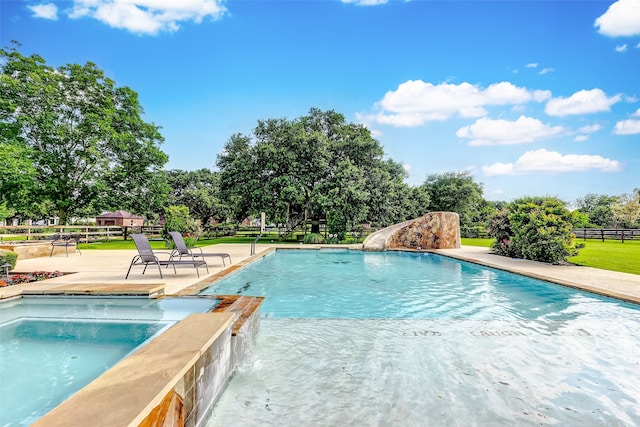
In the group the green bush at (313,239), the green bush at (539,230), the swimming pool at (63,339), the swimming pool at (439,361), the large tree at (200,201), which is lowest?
the swimming pool at (439,361)

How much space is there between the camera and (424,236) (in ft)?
58.7

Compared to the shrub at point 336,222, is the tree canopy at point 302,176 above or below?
above

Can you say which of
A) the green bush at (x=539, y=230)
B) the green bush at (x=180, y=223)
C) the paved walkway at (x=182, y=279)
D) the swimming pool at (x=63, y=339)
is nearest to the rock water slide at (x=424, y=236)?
the green bush at (x=539, y=230)

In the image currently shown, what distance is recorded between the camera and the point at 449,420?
2531 mm

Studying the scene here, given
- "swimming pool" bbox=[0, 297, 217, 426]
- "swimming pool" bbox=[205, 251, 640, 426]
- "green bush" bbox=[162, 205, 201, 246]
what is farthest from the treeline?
"swimming pool" bbox=[0, 297, 217, 426]

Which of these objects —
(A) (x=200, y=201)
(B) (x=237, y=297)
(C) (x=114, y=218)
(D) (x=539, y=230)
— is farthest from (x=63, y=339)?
(C) (x=114, y=218)

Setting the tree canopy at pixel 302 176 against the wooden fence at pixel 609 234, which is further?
the wooden fence at pixel 609 234

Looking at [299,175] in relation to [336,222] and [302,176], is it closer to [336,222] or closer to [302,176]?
[302,176]

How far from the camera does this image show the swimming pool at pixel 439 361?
8.69ft

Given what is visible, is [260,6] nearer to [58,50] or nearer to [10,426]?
[58,50]

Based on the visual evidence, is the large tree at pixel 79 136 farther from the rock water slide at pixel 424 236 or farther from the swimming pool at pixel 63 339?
the swimming pool at pixel 63 339

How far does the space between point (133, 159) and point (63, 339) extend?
22.9 meters

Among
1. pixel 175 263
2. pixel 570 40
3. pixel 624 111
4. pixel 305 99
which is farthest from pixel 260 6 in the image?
pixel 624 111

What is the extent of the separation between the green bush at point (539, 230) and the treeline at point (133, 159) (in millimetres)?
8609
